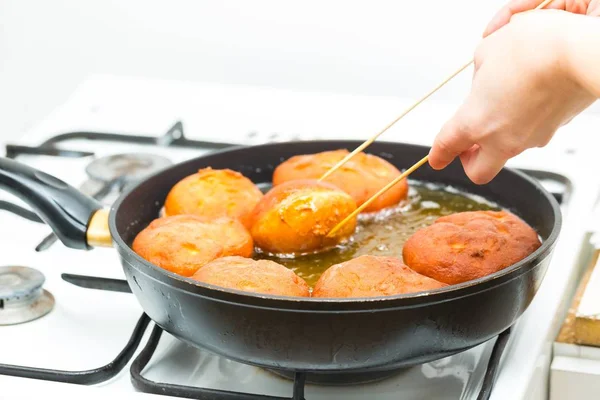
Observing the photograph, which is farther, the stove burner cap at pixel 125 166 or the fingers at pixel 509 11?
the stove burner cap at pixel 125 166

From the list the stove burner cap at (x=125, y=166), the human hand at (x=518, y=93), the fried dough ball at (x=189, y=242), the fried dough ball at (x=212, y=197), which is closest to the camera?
the human hand at (x=518, y=93)

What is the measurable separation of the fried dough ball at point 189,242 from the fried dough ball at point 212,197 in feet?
0.20

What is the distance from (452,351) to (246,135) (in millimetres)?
761

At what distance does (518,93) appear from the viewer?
804mm

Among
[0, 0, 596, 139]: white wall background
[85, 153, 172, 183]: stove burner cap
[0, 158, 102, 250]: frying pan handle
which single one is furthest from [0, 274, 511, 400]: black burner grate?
[0, 0, 596, 139]: white wall background

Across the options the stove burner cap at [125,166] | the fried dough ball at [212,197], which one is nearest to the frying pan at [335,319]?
the fried dough ball at [212,197]

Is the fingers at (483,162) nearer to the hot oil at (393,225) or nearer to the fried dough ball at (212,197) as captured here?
the hot oil at (393,225)

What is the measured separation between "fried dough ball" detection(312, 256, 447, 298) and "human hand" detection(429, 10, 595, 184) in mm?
119

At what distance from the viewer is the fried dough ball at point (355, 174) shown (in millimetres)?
1185

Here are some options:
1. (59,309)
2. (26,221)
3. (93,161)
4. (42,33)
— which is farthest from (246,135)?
(42,33)

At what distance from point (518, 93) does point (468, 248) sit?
0.21 metres

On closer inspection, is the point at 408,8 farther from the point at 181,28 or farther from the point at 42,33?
the point at 42,33

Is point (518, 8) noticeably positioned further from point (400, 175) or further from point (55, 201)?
point (55, 201)

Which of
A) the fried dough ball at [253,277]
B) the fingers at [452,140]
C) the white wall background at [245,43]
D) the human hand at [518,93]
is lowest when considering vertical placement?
the white wall background at [245,43]
